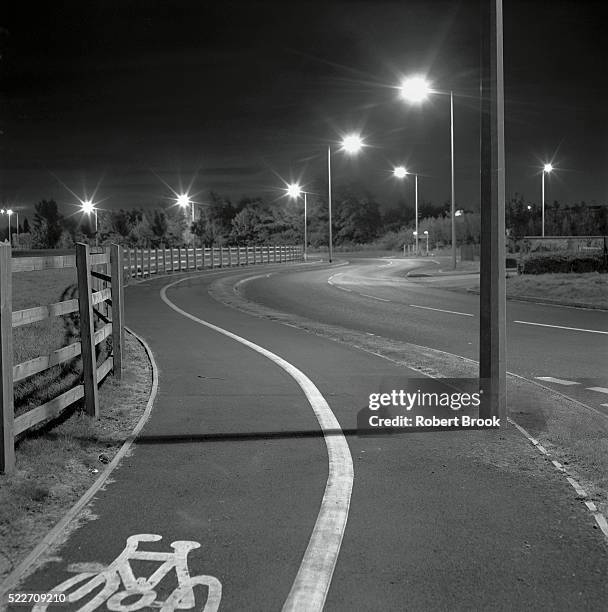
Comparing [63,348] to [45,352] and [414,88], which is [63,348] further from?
[414,88]

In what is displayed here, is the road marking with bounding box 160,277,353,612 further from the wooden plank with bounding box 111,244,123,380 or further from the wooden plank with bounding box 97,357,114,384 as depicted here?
the wooden plank with bounding box 111,244,123,380

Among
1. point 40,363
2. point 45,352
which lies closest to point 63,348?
point 40,363

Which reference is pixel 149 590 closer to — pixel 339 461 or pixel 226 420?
pixel 339 461

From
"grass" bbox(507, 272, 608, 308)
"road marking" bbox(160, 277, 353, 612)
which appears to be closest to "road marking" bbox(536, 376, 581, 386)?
"road marking" bbox(160, 277, 353, 612)

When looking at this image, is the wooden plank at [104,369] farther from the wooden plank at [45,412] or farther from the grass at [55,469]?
the wooden plank at [45,412]

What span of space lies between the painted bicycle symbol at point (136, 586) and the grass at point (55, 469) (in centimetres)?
49

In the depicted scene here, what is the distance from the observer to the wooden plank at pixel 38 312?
6109 mm

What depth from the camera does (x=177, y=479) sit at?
582cm

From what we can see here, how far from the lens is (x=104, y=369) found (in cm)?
914

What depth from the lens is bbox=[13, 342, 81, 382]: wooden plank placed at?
608 cm

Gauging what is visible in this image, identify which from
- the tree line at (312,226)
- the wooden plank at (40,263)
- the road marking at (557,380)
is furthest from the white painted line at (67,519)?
the tree line at (312,226)

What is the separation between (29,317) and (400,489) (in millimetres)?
3276

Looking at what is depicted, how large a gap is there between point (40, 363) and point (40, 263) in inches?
40.3

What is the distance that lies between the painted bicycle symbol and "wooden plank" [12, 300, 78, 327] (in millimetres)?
2445
